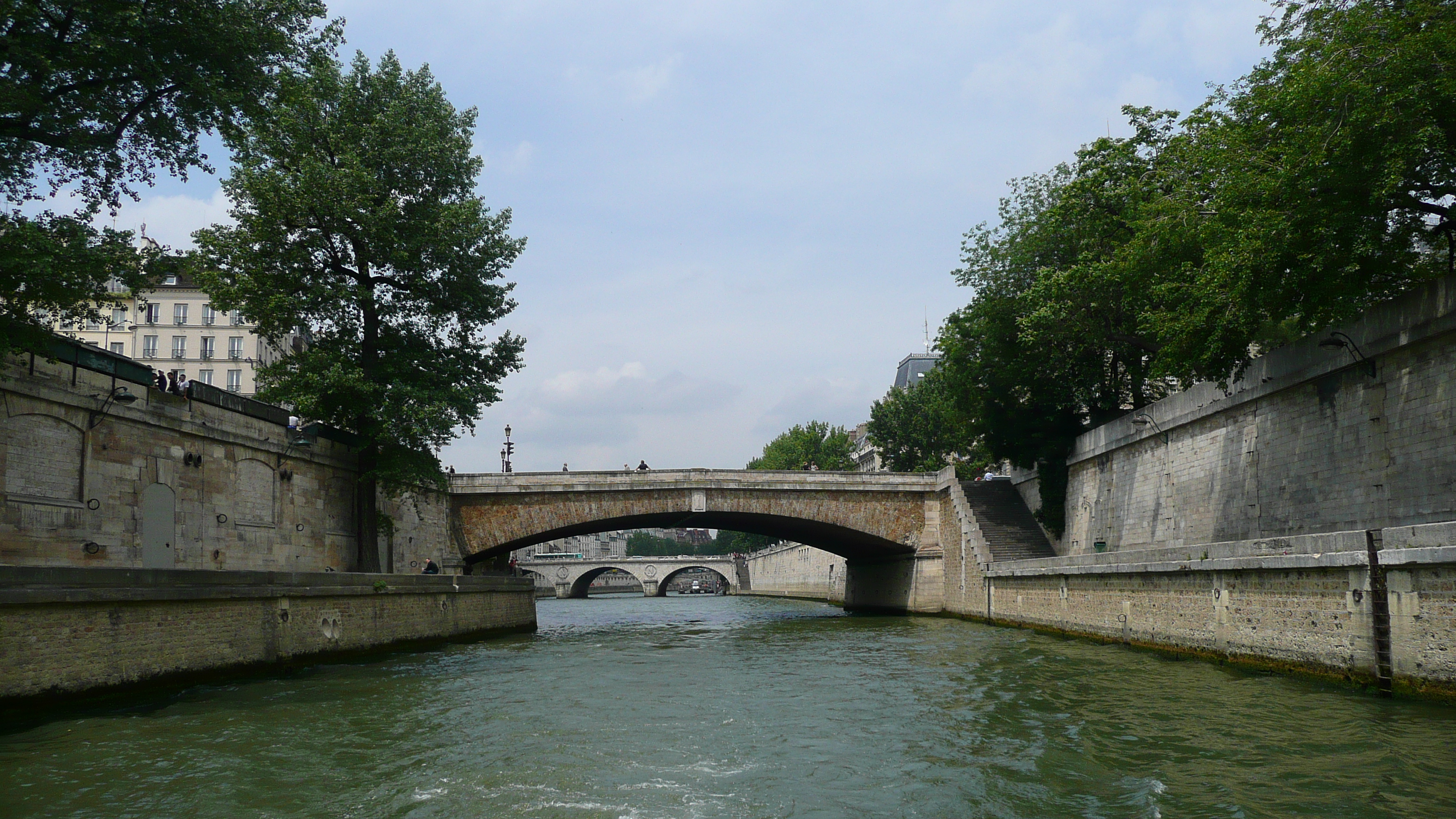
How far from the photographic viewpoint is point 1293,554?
15.2 metres

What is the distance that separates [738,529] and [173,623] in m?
33.4

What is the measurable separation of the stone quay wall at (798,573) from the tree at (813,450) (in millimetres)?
7000

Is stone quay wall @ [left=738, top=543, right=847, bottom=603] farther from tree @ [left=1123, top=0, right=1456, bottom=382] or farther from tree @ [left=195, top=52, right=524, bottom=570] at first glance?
tree @ [left=1123, top=0, right=1456, bottom=382]

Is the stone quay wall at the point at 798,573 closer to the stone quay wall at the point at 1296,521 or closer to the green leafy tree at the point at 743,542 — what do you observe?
the green leafy tree at the point at 743,542

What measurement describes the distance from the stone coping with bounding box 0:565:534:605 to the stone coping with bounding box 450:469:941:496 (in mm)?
11644

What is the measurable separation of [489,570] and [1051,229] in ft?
82.2

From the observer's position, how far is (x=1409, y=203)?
15.3m

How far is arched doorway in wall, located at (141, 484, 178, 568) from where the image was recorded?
21.2m

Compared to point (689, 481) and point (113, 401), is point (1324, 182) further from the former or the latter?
point (689, 481)

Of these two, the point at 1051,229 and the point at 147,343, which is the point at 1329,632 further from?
the point at 147,343

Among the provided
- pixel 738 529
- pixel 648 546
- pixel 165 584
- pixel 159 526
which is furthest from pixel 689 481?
pixel 648 546

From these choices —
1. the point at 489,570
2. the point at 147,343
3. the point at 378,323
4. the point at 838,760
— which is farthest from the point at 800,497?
the point at 147,343

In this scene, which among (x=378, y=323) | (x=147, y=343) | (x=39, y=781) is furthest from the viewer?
(x=147, y=343)

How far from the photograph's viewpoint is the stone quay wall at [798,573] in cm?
6353
